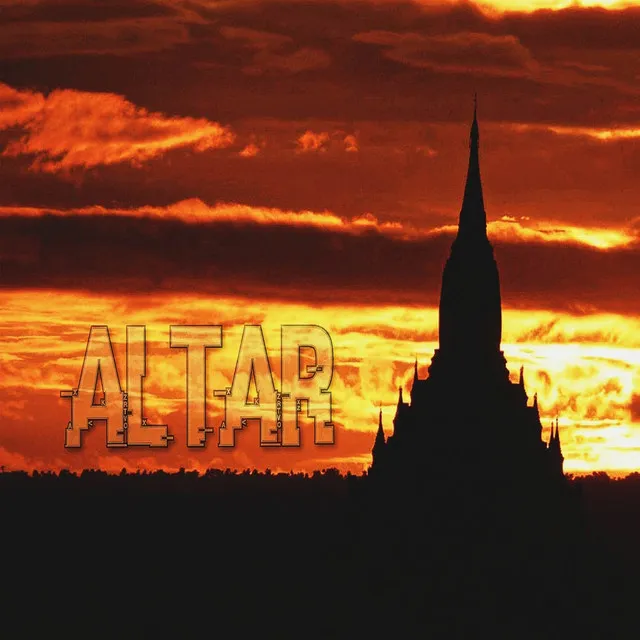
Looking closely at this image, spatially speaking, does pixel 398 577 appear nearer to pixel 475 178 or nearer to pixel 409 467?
pixel 409 467

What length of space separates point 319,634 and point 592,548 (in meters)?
15.4

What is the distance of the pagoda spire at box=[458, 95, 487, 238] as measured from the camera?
189 meters

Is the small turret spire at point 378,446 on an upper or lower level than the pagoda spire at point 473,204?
lower

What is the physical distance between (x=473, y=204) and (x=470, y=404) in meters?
12.2

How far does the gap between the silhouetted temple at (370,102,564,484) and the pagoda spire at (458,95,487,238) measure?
51mm

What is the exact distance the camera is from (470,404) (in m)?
183

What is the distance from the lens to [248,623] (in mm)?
190375

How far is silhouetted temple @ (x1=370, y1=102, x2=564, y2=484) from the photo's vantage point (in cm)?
18050

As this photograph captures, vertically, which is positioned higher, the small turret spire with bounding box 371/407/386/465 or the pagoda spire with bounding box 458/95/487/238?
the pagoda spire with bounding box 458/95/487/238

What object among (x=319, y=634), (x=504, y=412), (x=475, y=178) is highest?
(x=475, y=178)

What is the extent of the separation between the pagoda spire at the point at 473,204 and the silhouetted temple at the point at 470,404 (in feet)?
0.17

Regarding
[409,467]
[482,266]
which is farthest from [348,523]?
[482,266]

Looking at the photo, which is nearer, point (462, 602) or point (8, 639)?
point (462, 602)

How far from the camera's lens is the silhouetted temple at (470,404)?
592 feet
